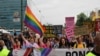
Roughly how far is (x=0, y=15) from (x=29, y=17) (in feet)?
361

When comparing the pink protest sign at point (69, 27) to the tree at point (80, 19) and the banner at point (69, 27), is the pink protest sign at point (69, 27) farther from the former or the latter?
the tree at point (80, 19)

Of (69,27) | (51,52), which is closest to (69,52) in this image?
(51,52)

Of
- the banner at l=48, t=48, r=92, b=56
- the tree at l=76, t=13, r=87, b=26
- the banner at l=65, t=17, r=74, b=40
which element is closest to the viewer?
the banner at l=48, t=48, r=92, b=56

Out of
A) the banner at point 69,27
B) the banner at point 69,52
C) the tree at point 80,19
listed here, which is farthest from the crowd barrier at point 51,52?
the tree at point 80,19

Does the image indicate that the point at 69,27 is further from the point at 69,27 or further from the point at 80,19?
the point at 80,19

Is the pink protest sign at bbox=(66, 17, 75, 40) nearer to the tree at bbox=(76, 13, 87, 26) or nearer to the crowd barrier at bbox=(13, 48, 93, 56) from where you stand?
the crowd barrier at bbox=(13, 48, 93, 56)

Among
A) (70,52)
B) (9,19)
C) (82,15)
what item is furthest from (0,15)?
(70,52)

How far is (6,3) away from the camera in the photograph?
118938 millimetres

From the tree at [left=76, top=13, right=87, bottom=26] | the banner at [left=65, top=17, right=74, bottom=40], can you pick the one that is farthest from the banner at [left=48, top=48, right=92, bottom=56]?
the tree at [left=76, top=13, right=87, bottom=26]

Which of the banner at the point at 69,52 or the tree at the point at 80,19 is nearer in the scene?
the banner at the point at 69,52

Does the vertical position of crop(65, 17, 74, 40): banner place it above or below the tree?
above

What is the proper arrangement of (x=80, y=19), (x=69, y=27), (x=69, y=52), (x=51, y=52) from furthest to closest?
(x=80, y=19)
(x=69, y=27)
(x=51, y=52)
(x=69, y=52)

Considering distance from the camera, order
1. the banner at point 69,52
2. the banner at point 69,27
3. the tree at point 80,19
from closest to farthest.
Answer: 1. the banner at point 69,52
2. the banner at point 69,27
3. the tree at point 80,19

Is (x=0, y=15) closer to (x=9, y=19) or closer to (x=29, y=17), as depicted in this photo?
(x=9, y=19)
